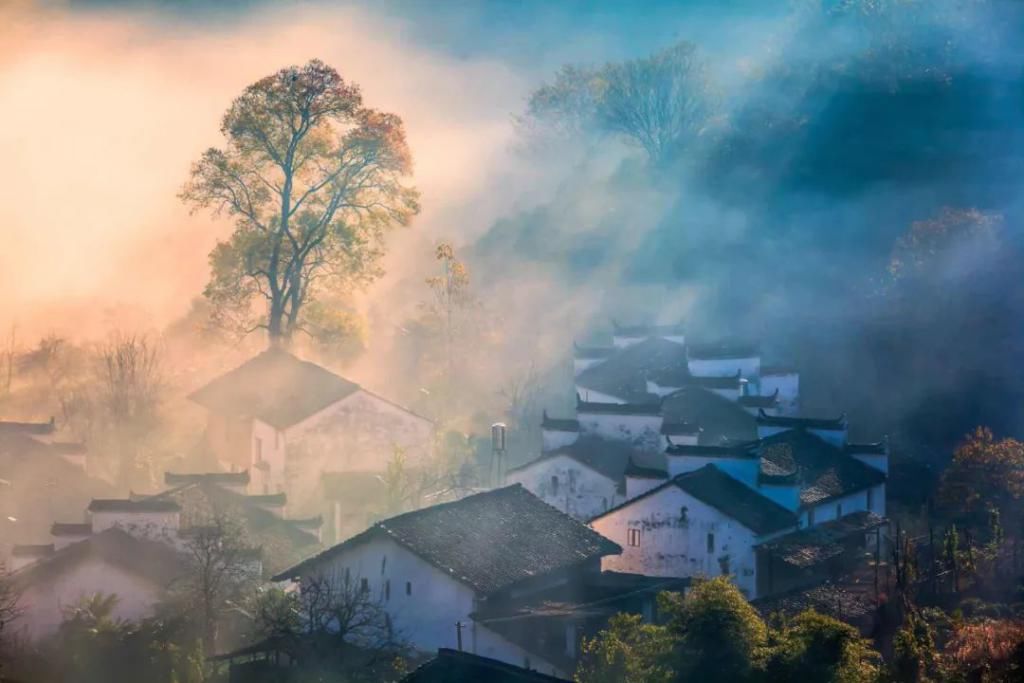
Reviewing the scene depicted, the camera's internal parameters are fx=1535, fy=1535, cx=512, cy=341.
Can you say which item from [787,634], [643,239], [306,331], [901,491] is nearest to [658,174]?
[643,239]

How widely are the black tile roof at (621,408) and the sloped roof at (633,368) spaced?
8.40 feet

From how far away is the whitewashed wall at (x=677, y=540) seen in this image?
102 feet

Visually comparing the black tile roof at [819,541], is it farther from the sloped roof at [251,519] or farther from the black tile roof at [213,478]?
the black tile roof at [213,478]

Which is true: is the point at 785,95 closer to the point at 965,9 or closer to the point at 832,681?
the point at 965,9

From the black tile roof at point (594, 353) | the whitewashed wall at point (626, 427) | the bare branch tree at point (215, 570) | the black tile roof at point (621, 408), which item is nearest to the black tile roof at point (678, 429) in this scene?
the whitewashed wall at point (626, 427)

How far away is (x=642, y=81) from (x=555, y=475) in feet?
93.8

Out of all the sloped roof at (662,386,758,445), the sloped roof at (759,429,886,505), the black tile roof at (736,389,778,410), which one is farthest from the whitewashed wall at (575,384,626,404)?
the sloped roof at (759,429,886,505)

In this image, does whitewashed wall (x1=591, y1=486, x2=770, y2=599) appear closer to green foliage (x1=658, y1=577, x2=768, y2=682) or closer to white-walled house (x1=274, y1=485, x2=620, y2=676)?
white-walled house (x1=274, y1=485, x2=620, y2=676)

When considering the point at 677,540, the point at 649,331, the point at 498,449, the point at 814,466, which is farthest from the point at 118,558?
the point at 649,331

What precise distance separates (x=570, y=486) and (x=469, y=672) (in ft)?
53.6

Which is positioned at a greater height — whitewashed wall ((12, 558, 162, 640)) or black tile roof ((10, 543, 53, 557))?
black tile roof ((10, 543, 53, 557))

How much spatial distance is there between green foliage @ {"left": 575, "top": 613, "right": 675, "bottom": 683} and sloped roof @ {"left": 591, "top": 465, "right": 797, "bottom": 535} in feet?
24.9

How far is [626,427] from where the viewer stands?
3775cm

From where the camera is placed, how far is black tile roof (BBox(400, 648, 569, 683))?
64.2 ft
